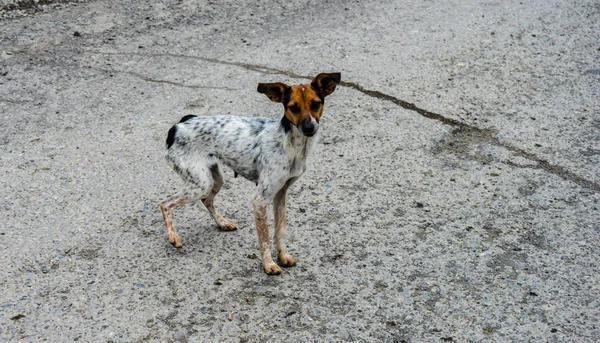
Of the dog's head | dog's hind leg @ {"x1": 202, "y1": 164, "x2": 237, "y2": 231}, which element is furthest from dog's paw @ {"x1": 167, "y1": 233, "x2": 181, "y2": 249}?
the dog's head

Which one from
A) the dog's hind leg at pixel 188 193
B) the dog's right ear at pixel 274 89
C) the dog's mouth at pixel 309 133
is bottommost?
the dog's hind leg at pixel 188 193

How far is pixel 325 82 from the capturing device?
13.8 ft

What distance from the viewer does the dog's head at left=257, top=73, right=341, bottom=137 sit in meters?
4.06

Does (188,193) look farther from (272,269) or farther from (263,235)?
(272,269)

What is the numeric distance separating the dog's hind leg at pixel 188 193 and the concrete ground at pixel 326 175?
0.11 m

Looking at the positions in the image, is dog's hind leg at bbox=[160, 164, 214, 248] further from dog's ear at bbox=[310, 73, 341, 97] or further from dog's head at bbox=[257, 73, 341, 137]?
dog's ear at bbox=[310, 73, 341, 97]

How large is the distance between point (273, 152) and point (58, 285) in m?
1.56

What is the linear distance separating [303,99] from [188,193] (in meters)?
1.08

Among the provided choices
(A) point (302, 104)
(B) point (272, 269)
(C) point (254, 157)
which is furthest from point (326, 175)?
(A) point (302, 104)

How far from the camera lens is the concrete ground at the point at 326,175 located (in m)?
4.14

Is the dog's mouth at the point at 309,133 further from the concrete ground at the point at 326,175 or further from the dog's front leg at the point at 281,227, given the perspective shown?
the concrete ground at the point at 326,175

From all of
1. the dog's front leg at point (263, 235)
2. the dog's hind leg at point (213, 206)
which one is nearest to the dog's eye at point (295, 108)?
the dog's front leg at point (263, 235)

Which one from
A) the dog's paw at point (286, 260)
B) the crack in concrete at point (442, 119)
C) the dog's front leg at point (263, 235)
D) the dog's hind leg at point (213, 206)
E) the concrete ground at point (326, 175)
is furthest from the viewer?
the crack in concrete at point (442, 119)

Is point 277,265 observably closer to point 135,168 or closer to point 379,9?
point 135,168
